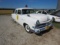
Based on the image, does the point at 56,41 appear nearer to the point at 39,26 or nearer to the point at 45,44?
the point at 45,44

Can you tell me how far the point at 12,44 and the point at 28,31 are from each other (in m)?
1.85

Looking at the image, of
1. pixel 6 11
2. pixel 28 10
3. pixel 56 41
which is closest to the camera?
pixel 56 41

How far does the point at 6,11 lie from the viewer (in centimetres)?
1925

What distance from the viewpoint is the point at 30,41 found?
485 cm

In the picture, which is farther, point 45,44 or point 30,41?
point 30,41

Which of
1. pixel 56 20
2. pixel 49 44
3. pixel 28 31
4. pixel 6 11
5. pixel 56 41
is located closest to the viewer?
pixel 49 44

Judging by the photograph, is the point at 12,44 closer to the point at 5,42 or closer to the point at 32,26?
the point at 5,42

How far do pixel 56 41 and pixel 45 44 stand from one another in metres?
0.66

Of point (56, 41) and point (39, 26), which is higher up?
point (39, 26)

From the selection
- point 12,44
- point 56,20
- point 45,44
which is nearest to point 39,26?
point 45,44

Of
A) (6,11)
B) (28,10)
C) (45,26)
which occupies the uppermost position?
(28,10)

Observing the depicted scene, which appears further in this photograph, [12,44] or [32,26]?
[32,26]

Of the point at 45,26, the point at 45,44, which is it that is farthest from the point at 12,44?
the point at 45,26

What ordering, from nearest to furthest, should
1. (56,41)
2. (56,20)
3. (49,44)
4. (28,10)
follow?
1. (49,44)
2. (56,41)
3. (28,10)
4. (56,20)
